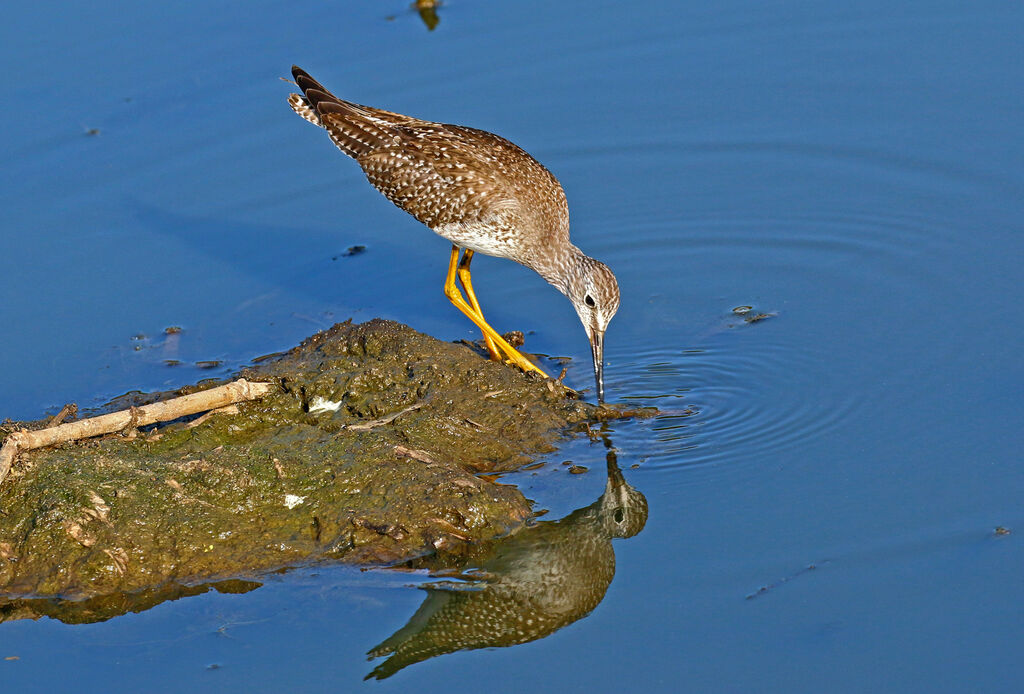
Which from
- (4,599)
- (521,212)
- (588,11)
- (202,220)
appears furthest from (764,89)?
(4,599)

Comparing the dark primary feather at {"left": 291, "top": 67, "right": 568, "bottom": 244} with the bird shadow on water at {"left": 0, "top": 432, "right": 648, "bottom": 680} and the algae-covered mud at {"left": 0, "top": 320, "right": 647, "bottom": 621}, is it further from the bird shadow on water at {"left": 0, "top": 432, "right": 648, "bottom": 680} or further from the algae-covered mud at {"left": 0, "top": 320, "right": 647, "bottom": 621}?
the bird shadow on water at {"left": 0, "top": 432, "right": 648, "bottom": 680}

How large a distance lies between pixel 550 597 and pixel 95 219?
6.75 m

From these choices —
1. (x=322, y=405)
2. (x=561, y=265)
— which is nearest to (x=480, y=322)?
(x=561, y=265)

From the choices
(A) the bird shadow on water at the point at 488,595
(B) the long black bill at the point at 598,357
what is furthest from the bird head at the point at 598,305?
(A) the bird shadow on water at the point at 488,595

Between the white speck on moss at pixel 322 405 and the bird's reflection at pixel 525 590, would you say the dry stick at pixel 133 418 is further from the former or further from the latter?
the bird's reflection at pixel 525 590

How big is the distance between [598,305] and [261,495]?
2756 mm

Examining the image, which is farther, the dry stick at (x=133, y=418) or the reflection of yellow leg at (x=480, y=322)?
the reflection of yellow leg at (x=480, y=322)

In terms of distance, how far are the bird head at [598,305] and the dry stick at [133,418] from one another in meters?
2.21

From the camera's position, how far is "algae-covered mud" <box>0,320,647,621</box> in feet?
23.1

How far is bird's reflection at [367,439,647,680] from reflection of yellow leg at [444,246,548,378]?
157 centimetres

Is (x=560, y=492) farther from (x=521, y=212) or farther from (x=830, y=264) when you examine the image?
(x=830, y=264)

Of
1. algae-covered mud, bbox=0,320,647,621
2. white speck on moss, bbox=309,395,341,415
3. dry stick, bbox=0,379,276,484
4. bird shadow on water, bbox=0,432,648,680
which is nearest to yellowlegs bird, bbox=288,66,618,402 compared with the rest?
algae-covered mud, bbox=0,320,647,621

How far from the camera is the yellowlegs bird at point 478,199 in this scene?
955cm

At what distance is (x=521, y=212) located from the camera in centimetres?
959
